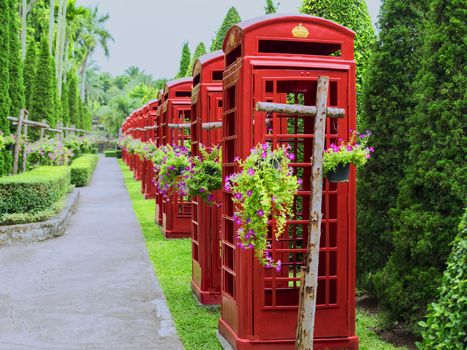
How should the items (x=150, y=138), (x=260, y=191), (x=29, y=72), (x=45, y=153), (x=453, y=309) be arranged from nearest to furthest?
1. (x=453, y=309)
2. (x=260, y=191)
3. (x=150, y=138)
4. (x=45, y=153)
5. (x=29, y=72)

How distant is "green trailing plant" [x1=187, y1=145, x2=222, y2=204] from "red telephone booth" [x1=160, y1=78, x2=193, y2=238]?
5743 mm

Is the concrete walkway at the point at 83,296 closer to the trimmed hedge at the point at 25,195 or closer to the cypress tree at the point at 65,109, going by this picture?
the trimmed hedge at the point at 25,195

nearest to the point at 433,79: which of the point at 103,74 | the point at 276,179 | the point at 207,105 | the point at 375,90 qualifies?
the point at 375,90

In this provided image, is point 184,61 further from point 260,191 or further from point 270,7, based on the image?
point 260,191

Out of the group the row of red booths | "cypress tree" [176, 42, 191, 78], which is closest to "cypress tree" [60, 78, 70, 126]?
"cypress tree" [176, 42, 191, 78]

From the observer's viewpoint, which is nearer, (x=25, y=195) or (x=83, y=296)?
(x=83, y=296)

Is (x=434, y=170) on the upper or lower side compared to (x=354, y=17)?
lower

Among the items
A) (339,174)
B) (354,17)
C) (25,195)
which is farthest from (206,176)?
(25,195)

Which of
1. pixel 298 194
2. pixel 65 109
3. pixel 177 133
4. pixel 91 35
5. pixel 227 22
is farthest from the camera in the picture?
pixel 91 35

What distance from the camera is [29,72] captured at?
3109 cm

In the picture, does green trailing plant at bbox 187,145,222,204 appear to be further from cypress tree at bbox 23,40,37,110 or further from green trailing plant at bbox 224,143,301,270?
cypress tree at bbox 23,40,37,110

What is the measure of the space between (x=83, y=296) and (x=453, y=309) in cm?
615

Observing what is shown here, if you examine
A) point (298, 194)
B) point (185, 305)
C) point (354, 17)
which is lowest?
point (185, 305)

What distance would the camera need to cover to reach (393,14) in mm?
8555
